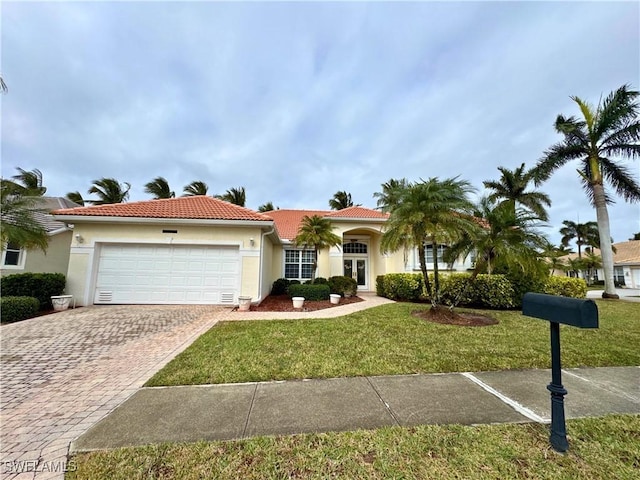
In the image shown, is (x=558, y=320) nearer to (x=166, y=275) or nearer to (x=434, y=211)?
(x=434, y=211)

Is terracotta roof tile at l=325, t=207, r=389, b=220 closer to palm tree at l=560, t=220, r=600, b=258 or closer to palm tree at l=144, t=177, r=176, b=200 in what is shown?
palm tree at l=144, t=177, r=176, b=200

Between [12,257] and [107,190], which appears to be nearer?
[12,257]

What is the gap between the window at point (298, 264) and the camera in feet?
55.7

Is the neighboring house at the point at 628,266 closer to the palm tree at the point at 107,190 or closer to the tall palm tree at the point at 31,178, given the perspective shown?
the tall palm tree at the point at 31,178

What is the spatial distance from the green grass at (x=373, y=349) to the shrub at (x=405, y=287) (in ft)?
16.7

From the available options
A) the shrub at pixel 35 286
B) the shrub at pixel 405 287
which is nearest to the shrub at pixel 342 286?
the shrub at pixel 405 287

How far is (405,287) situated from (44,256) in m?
19.9

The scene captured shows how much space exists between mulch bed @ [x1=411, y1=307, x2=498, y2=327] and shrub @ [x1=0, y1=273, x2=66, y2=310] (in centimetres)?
1447

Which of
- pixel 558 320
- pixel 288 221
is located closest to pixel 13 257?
pixel 288 221

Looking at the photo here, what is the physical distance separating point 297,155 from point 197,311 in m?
14.6

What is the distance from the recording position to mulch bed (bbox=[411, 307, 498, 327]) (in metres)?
8.70

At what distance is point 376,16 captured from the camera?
27.2ft

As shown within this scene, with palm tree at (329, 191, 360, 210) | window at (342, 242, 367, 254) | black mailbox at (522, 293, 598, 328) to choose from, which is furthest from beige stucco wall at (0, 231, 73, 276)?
palm tree at (329, 191, 360, 210)

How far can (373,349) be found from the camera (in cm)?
584
